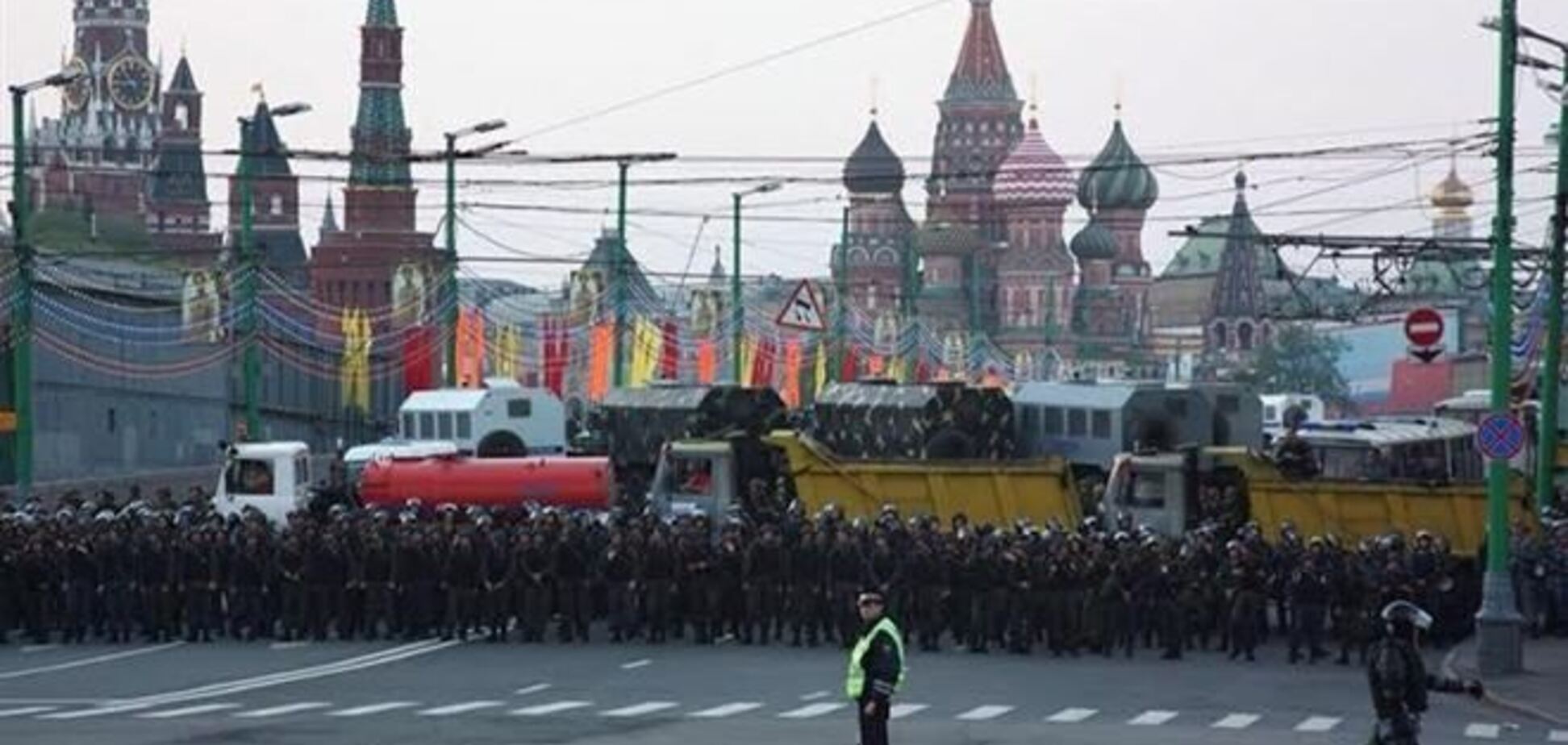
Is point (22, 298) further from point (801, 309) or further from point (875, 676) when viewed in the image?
point (875, 676)

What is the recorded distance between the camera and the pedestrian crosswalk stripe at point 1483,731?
30.4 meters

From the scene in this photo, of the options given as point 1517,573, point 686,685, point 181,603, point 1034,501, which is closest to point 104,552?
point 181,603

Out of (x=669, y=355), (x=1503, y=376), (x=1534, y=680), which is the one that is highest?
(x=669, y=355)

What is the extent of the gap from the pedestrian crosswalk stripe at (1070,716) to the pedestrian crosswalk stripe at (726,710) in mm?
2423

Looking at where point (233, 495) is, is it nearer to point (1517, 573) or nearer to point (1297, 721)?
point (1517, 573)

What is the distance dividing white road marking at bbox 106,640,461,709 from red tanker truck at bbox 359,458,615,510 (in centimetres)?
1110

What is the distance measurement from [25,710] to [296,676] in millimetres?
4548

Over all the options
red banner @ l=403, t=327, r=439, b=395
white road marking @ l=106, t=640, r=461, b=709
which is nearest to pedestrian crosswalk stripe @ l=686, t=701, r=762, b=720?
white road marking @ l=106, t=640, r=461, b=709

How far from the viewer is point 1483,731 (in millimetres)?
31016

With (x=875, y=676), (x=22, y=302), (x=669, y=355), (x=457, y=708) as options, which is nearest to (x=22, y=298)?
(x=22, y=302)

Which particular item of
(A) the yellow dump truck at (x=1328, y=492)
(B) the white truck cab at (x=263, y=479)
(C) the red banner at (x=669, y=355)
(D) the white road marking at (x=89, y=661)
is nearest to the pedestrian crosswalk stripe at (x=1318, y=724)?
(D) the white road marking at (x=89, y=661)

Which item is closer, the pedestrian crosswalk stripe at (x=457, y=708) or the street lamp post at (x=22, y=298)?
the pedestrian crosswalk stripe at (x=457, y=708)

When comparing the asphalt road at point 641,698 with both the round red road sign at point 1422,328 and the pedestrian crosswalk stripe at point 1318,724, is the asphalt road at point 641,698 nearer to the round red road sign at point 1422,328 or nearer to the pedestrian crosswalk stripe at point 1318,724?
the pedestrian crosswalk stripe at point 1318,724

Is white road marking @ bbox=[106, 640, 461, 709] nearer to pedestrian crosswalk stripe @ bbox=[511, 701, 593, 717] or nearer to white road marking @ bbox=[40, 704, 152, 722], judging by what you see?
white road marking @ bbox=[40, 704, 152, 722]
